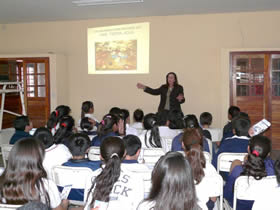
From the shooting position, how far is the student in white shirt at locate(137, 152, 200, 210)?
4.39 feet

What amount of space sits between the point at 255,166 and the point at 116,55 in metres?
5.06

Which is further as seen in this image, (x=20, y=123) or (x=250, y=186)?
(x=20, y=123)

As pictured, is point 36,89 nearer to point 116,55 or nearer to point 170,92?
point 116,55

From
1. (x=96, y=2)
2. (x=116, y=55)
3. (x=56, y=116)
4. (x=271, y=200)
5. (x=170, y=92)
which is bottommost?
(x=271, y=200)

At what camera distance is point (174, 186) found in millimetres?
1336

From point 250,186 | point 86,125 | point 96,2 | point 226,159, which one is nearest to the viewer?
point 250,186

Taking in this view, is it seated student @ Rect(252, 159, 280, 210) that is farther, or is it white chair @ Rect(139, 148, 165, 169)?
white chair @ Rect(139, 148, 165, 169)

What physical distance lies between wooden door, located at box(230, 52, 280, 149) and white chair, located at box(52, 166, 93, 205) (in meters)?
4.49

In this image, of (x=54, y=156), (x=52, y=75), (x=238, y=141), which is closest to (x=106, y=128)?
(x=54, y=156)

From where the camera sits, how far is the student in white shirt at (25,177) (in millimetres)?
1623

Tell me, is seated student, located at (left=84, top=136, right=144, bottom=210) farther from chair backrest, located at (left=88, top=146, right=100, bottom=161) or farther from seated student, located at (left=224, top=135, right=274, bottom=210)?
chair backrest, located at (left=88, top=146, right=100, bottom=161)

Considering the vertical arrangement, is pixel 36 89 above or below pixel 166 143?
above

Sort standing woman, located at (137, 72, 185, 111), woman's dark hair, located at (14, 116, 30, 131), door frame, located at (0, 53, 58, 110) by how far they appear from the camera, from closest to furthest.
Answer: woman's dark hair, located at (14, 116, 30, 131)
standing woman, located at (137, 72, 185, 111)
door frame, located at (0, 53, 58, 110)

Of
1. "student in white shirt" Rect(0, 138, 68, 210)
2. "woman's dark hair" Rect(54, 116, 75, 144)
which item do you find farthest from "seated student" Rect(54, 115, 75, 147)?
"student in white shirt" Rect(0, 138, 68, 210)
